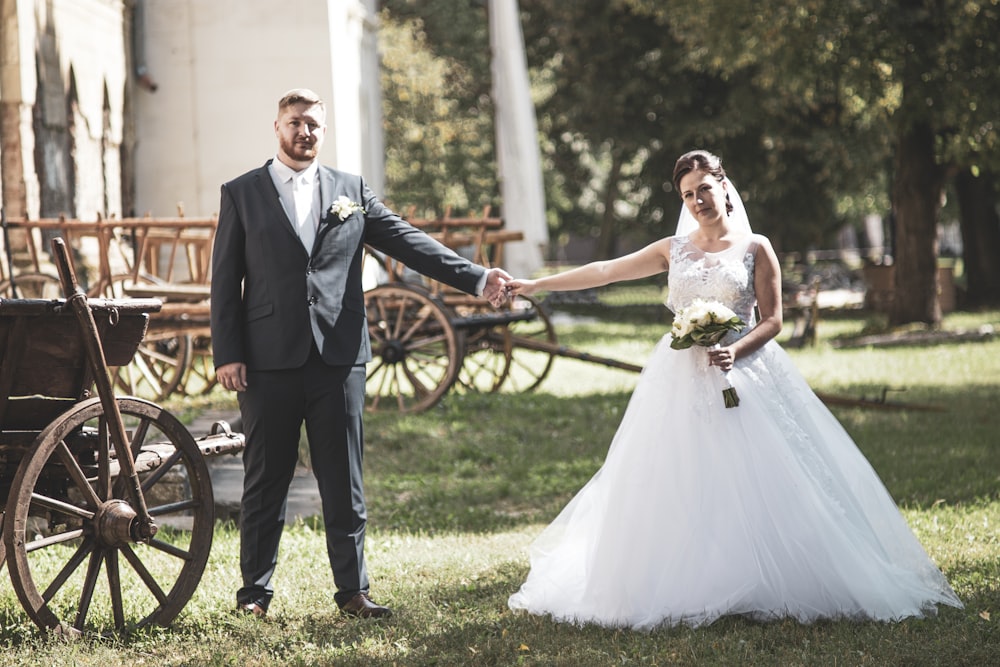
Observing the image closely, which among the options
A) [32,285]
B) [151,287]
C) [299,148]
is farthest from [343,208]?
[32,285]

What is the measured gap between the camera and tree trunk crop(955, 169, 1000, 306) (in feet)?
82.0

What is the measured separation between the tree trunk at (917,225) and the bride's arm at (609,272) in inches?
589

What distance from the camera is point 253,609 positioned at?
4988 millimetres

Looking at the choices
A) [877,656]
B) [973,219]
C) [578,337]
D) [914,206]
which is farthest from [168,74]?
[973,219]

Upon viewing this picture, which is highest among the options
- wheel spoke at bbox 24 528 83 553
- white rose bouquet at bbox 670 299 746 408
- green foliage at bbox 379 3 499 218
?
green foliage at bbox 379 3 499 218

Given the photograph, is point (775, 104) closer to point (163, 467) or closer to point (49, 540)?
point (163, 467)

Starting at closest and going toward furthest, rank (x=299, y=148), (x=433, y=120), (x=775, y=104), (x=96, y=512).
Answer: (x=96, y=512) → (x=299, y=148) → (x=775, y=104) → (x=433, y=120)

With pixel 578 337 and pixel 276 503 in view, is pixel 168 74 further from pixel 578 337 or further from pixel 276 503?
pixel 276 503

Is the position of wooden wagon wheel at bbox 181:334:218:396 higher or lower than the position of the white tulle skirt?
higher

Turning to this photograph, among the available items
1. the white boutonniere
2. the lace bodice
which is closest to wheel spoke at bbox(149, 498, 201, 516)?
the white boutonniere

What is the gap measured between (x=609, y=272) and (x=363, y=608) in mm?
1981

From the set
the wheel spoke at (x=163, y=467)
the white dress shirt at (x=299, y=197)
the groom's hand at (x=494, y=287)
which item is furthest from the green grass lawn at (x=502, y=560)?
the white dress shirt at (x=299, y=197)

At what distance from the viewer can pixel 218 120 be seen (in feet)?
54.9

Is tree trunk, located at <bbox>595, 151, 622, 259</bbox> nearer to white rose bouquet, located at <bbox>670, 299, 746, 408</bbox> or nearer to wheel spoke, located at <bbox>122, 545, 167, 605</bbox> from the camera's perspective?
white rose bouquet, located at <bbox>670, 299, 746, 408</bbox>
